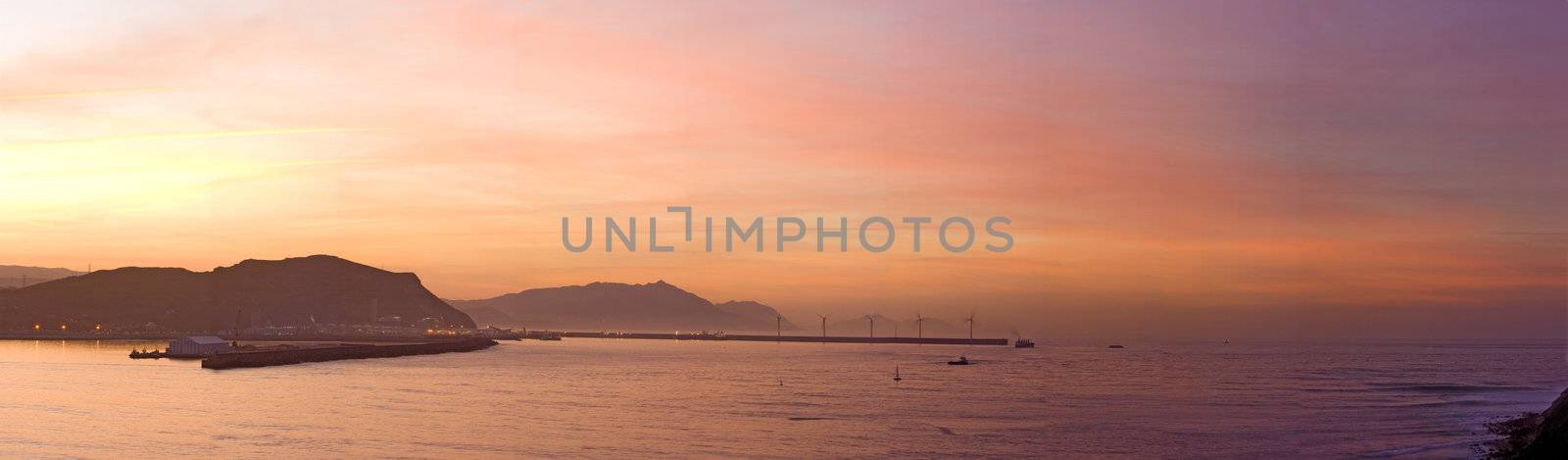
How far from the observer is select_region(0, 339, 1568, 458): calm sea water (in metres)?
53.6

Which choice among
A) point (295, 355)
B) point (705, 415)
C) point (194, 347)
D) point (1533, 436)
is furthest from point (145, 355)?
point (1533, 436)

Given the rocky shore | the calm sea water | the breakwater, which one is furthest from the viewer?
the breakwater

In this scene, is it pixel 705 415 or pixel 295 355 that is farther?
pixel 295 355

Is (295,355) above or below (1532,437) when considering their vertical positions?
above

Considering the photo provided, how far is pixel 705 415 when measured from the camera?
71.3m

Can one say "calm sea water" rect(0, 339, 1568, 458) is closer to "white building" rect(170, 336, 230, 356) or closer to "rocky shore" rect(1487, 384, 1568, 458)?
"rocky shore" rect(1487, 384, 1568, 458)

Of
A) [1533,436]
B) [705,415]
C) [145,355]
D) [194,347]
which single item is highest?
[194,347]

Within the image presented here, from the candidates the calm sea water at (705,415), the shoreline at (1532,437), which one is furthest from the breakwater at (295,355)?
the shoreline at (1532,437)

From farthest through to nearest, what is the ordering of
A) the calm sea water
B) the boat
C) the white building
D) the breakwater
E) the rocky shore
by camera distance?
the white building
the boat
the breakwater
the calm sea water
the rocky shore

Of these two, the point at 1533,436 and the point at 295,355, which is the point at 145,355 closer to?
the point at 295,355

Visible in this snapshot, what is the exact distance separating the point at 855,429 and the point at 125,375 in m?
73.4

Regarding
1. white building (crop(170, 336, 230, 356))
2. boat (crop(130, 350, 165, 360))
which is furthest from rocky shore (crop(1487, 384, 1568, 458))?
boat (crop(130, 350, 165, 360))

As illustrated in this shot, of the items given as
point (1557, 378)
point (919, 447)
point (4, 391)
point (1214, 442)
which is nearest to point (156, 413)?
point (4, 391)

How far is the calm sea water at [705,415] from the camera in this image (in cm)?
5359
